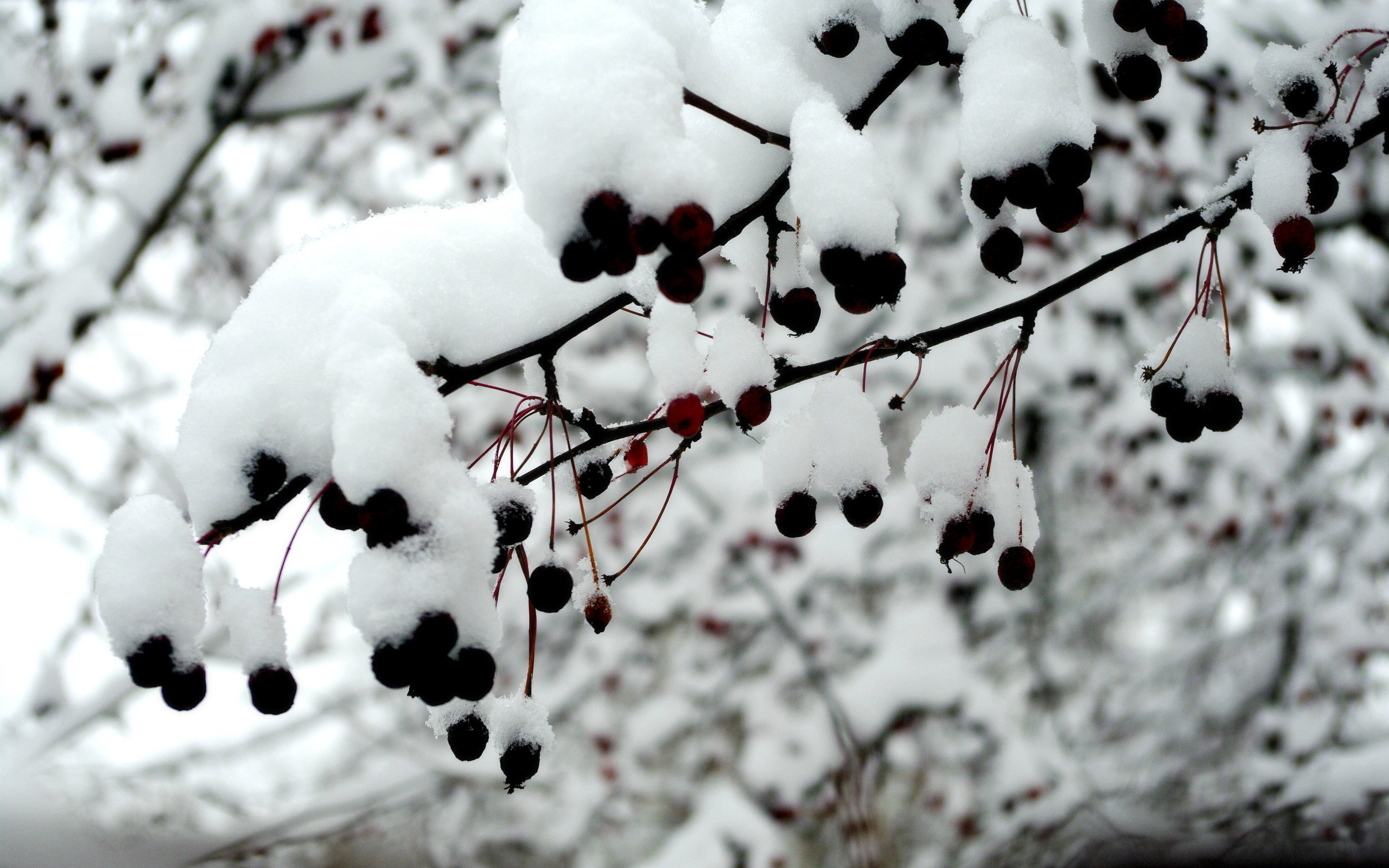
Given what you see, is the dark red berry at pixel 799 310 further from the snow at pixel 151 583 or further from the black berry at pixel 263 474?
the snow at pixel 151 583

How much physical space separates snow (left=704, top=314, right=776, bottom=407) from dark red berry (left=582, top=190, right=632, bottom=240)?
0.29 metres

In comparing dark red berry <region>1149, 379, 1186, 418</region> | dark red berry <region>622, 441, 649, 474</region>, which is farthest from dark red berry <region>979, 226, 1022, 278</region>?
dark red berry <region>622, 441, 649, 474</region>

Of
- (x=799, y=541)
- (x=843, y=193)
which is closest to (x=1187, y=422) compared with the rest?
(x=843, y=193)

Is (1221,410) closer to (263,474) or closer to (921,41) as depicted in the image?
(921,41)

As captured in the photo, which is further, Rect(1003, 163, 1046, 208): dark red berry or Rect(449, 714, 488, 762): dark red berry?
Rect(449, 714, 488, 762): dark red berry

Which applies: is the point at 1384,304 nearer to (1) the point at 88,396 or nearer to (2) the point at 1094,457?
(2) the point at 1094,457

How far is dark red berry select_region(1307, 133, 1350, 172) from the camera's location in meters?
0.94

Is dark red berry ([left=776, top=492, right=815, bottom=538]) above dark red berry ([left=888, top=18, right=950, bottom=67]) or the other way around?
the other way around

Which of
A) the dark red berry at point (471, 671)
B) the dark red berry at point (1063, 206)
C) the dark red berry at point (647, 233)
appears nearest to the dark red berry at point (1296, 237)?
the dark red berry at point (1063, 206)

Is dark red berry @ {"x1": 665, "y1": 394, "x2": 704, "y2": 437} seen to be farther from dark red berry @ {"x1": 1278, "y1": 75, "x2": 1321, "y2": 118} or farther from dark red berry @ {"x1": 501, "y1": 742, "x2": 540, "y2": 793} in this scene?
dark red berry @ {"x1": 1278, "y1": 75, "x2": 1321, "y2": 118}

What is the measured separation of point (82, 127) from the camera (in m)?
3.90

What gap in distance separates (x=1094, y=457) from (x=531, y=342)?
4941mm

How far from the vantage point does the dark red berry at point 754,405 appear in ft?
3.13

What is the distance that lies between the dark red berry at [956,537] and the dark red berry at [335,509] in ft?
2.23
